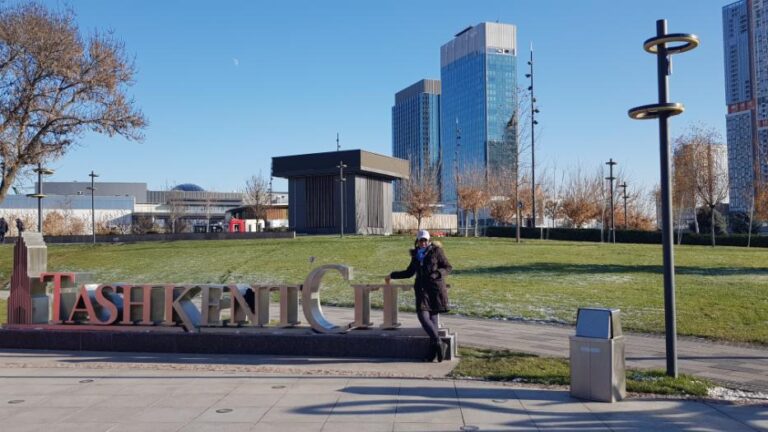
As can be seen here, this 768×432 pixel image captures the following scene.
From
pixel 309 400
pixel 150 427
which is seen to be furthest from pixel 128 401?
pixel 309 400

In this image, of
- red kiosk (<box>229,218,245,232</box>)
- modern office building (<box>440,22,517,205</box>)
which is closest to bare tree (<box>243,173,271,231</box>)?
red kiosk (<box>229,218,245,232</box>)

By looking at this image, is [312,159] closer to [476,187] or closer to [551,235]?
[476,187]

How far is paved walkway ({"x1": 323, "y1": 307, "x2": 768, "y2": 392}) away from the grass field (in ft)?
2.91

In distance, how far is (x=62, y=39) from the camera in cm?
2148

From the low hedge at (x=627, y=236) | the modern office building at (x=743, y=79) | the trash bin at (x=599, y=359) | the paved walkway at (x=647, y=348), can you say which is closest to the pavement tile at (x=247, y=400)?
the trash bin at (x=599, y=359)

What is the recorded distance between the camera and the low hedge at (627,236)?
4659 cm

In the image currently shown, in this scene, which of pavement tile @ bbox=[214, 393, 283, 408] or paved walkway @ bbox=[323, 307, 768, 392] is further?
paved walkway @ bbox=[323, 307, 768, 392]

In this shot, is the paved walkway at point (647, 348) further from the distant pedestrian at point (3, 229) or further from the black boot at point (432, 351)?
the distant pedestrian at point (3, 229)

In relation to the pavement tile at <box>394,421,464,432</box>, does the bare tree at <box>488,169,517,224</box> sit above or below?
above

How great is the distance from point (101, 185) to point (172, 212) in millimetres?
46276

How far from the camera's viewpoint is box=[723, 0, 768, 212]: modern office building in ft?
270

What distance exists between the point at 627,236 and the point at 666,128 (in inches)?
1775

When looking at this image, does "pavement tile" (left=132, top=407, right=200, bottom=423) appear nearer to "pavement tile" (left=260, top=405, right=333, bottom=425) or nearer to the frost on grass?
"pavement tile" (left=260, top=405, right=333, bottom=425)

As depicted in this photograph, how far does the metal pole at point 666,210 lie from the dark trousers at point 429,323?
3183mm
